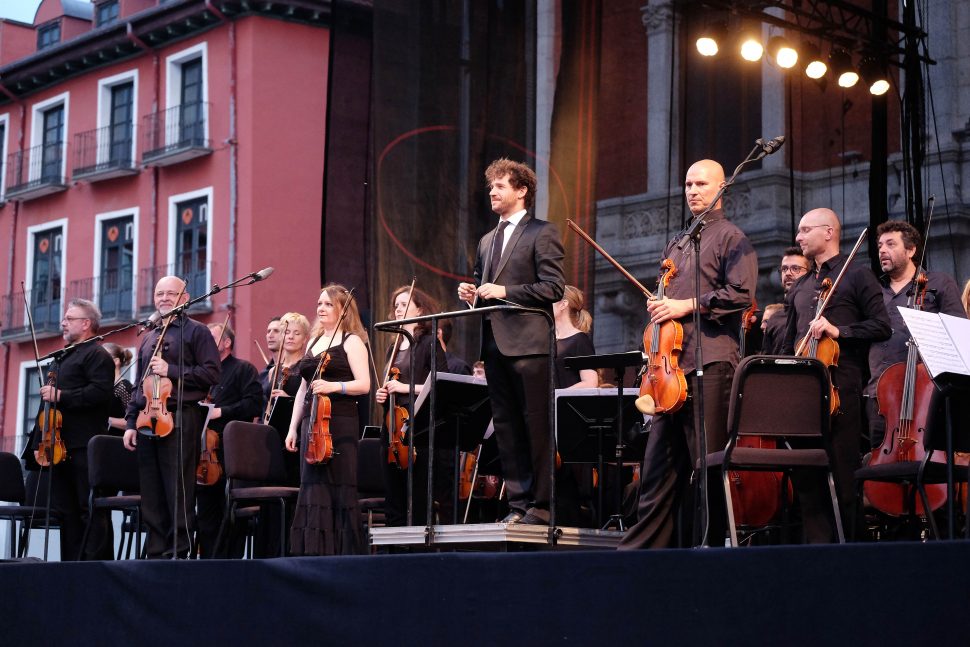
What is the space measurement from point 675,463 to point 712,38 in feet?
16.9

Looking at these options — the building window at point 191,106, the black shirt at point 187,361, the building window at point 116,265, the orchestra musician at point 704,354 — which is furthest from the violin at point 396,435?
the building window at point 116,265

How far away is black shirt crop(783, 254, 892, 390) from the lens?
17.7 ft

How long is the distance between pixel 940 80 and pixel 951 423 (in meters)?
7.25

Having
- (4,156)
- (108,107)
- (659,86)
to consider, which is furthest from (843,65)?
(4,156)

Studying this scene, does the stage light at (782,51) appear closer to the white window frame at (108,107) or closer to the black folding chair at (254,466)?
the black folding chair at (254,466)

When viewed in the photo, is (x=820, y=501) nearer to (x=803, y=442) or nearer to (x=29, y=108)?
(x=803, y=442)

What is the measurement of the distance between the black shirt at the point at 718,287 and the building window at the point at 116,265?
16818mm

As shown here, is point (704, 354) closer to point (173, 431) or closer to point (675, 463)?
point (675, 463)

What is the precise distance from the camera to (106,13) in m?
22.5

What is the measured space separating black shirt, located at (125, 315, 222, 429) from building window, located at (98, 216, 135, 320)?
1427 centimetres

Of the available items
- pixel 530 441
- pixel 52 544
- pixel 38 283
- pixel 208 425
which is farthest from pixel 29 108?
pixel 530 441

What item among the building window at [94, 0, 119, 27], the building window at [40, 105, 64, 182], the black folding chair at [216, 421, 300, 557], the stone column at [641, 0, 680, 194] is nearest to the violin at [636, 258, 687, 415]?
the black folding chair at [216, 421, 300, 557]

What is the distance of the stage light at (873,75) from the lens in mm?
9609

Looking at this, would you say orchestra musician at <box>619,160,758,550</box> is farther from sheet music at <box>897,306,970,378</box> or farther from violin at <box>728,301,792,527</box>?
sheet music at <box>897,306,970,378</box>
